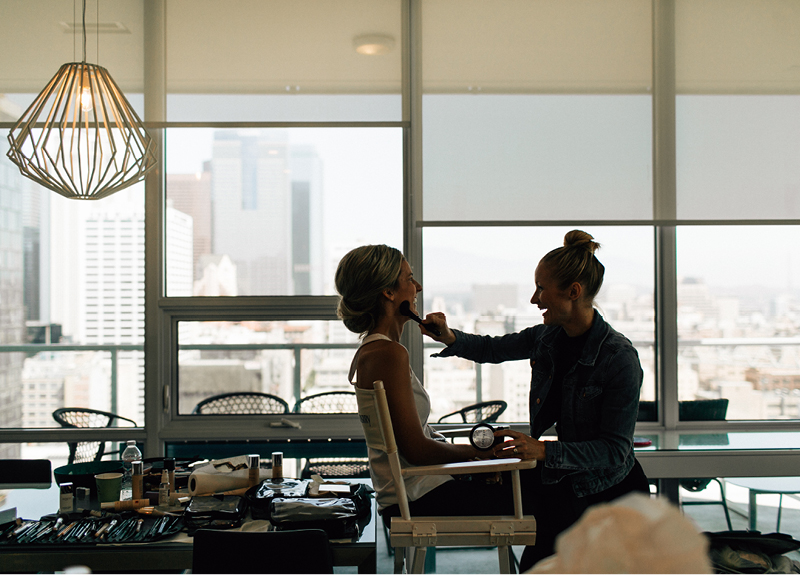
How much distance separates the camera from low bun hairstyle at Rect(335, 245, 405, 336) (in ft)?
6.91

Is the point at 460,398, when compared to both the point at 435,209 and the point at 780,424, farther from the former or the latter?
the point at 780,424

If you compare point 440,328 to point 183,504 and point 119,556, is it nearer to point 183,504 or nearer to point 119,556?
point 183,504

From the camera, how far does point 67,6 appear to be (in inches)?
146

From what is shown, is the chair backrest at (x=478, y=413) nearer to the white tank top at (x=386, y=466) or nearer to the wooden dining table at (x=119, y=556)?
the white tank top at (x=386, y=466)

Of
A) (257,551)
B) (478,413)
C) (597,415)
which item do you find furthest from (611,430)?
(478,413)

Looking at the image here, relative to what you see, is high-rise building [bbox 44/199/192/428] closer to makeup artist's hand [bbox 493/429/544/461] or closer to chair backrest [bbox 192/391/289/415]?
chair backrest [bbox 192/391/289/415]

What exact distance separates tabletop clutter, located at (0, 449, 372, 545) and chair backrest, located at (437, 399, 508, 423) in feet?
4.94

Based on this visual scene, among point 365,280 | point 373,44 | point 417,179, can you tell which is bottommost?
point 365,280

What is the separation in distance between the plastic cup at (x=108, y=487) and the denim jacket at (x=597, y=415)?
4.66 feet

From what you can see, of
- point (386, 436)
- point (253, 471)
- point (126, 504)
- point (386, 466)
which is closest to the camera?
point (386, 436)

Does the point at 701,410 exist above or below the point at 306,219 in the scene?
below

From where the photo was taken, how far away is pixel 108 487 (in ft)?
7.02

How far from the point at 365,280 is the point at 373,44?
82.5 inches

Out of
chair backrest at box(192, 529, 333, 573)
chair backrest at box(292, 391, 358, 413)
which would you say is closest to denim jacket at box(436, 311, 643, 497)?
chair backrest at box(192, 529, 333, 573)
